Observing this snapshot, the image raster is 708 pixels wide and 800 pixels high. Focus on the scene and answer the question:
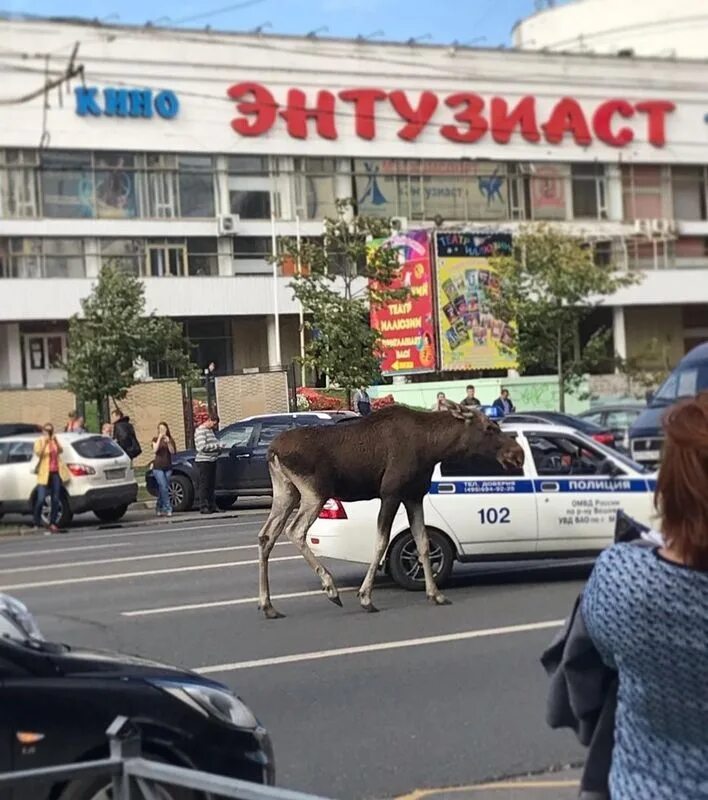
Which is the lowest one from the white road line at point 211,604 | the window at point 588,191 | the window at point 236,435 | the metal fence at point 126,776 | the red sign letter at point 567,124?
the white road line at point 211,604

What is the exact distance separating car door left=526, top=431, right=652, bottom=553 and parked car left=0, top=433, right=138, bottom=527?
12.0 metres

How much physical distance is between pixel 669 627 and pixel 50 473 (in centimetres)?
2049

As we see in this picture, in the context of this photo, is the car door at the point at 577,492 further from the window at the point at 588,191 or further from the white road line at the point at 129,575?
the window at the point at 588,191

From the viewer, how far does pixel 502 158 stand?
5853cm

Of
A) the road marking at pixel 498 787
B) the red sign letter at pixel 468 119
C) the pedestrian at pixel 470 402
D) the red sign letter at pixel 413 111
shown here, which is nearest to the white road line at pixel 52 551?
the pedestrian at pixel 470 402

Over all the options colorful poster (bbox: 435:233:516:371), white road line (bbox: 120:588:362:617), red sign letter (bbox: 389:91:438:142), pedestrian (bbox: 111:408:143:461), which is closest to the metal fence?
white road line (bbox: 120:588:362:617)

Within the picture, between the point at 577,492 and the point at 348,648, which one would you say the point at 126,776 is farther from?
the point at 577,492

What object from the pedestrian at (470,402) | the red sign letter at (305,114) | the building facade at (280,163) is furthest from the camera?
the red sign letter at (305,114)

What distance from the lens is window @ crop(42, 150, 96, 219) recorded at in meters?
50.6

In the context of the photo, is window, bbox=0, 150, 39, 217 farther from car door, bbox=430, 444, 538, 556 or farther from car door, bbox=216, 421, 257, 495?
car door, bbox=430, 444, 538, 556

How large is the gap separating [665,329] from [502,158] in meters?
12.2

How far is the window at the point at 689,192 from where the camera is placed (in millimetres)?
62812

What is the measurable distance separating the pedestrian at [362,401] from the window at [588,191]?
44.2 metres

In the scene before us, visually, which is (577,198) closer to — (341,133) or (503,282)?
(341,133)
